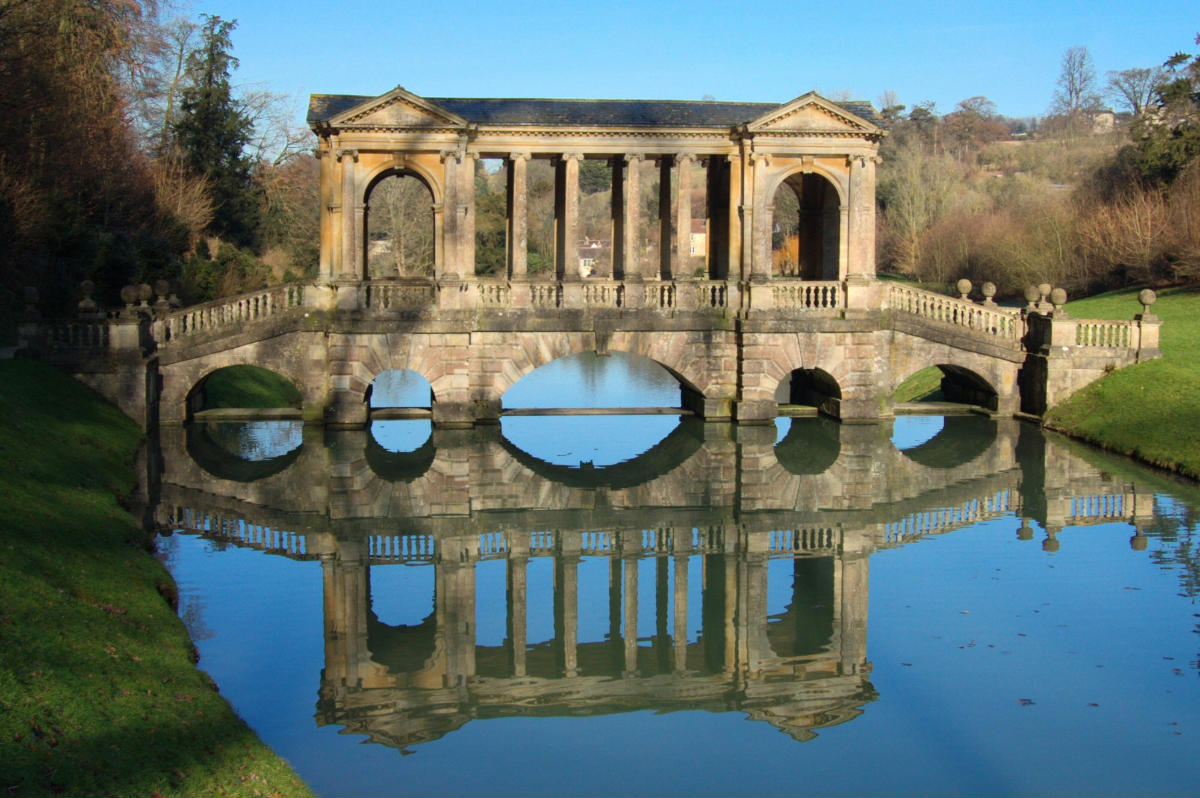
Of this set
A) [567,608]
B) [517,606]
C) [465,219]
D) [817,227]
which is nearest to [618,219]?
[817,227]

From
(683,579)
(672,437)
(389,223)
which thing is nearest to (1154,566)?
(683,579)

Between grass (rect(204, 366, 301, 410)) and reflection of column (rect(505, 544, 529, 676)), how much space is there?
1774 centimetres

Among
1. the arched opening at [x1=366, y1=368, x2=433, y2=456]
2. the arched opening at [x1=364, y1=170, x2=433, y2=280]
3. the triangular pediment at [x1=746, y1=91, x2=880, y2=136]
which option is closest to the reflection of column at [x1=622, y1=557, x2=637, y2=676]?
the arched opening at [x1=366, y1=368, x2=433, y2=456]

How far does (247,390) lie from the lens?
38.5 metres

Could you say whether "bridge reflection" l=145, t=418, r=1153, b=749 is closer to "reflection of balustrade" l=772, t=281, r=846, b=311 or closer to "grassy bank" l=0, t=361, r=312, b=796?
"grassy bank" l=0, t=361, r=312, b=796

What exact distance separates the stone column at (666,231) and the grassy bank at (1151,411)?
10.3 metres

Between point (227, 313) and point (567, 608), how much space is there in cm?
1621

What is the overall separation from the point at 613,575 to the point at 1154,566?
7960 millimetres

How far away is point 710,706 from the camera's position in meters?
14.2

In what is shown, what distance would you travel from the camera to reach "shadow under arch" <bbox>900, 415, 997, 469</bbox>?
94.9 ft

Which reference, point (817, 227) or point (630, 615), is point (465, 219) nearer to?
point (817, 227)

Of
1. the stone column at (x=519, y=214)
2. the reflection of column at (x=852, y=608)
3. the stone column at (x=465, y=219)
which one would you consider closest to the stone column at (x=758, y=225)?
the stone column at (x=519, y=214)

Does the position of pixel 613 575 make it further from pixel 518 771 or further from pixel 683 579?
pixel 518 771

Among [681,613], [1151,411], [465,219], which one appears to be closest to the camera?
[681,613]
